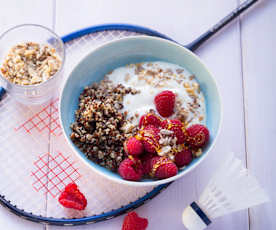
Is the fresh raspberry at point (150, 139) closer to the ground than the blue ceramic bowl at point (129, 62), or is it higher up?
closer to the ground

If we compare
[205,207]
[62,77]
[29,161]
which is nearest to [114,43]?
[62,77]

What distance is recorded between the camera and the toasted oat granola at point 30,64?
1049 millimetres

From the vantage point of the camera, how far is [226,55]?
3.93 feet

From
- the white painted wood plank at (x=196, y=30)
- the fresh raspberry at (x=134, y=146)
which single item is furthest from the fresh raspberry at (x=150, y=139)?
the white painted wood plank at (x=196, y=30)

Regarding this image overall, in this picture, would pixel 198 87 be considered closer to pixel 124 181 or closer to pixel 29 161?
pixel 124 181

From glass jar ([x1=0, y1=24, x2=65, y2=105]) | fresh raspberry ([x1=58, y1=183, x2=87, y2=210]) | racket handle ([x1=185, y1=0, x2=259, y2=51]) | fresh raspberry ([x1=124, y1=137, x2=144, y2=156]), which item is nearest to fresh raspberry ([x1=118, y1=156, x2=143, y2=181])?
fresh raspberry ([x1=124, y1=137, x2=144, y2=156])

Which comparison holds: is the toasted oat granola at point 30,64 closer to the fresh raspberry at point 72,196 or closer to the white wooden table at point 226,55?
the white wooden table at point 226,55

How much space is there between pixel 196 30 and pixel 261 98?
302mm

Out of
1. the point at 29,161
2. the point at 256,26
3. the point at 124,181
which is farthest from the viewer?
the point at 256,26

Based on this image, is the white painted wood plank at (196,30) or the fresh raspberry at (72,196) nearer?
the fresh raspberry at (72,196)

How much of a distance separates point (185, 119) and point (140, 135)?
0.14 m

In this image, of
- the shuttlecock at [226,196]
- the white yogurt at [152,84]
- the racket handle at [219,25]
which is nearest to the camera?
the shuttlecock at [226,196]

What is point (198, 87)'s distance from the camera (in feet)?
3.53

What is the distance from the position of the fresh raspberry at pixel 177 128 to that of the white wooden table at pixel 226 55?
163mm
